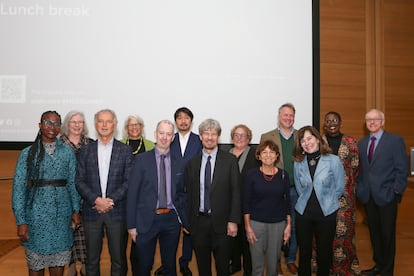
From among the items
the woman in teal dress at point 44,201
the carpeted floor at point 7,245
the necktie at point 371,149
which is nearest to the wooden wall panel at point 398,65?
the necktie at point 371,149

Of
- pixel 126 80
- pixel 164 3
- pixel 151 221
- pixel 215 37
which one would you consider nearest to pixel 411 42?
pixel 215 37

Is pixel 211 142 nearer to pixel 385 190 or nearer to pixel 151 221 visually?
pixel 151 221

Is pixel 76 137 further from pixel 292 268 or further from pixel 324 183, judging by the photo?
pixel 292 268

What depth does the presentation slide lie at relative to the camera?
4.48 metres

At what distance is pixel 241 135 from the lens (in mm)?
3096

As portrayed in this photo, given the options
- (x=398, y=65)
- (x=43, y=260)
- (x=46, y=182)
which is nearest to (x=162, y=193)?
(x=46, y=182)

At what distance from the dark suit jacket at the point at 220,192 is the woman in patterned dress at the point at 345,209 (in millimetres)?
1039

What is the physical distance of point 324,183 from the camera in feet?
8.79

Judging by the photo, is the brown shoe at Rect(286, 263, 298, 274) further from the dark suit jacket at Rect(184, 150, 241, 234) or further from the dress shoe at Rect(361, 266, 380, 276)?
the dark suit jacket at Rect(184, 150, 241, 234)

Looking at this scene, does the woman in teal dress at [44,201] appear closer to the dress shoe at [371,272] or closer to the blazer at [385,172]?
the blazer at [385,172]

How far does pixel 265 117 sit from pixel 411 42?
2.76m

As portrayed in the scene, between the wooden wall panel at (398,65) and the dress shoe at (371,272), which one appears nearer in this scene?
the dress shoe at (371,272)

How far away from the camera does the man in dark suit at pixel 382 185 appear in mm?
3180

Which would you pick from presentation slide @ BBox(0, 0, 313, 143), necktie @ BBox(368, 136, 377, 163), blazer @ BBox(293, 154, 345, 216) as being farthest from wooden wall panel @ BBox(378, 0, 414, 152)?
blazer @ BBox(293, 154, 345, 216)
